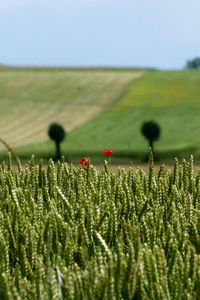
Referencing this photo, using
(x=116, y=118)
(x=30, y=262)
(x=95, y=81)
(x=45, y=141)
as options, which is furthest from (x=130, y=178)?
(x=95, y=81)

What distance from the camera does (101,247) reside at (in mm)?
2775

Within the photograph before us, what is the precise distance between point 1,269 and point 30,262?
17cm

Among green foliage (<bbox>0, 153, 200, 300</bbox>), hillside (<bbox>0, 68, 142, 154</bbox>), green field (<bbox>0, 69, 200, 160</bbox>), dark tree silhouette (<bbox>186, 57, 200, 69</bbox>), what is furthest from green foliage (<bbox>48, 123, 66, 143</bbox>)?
dark tree silhouette (<bbox>186, 57, 200, 69</bbox>)

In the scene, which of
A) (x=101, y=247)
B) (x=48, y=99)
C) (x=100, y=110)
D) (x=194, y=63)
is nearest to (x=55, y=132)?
(x=100, y=110)

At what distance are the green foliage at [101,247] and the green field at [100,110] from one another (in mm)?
28745

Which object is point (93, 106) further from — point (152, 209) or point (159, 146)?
point (152, 209)

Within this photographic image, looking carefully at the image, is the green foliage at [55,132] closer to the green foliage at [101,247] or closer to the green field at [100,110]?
the green field at [100,110]

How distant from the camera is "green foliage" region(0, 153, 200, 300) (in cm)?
226

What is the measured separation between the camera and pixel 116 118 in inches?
1880

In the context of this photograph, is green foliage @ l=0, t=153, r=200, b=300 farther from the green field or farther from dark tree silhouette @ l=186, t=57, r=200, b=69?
dark tree silhouette @ l=186, t=57, r=200, b=69

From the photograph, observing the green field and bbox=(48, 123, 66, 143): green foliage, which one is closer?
bbox=(48, 123, 66, 143): green foliage

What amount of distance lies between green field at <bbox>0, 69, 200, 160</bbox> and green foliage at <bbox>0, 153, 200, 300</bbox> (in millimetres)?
28745

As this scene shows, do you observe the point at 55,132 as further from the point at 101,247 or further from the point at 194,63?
the point at 194,63

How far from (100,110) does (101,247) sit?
154ft
